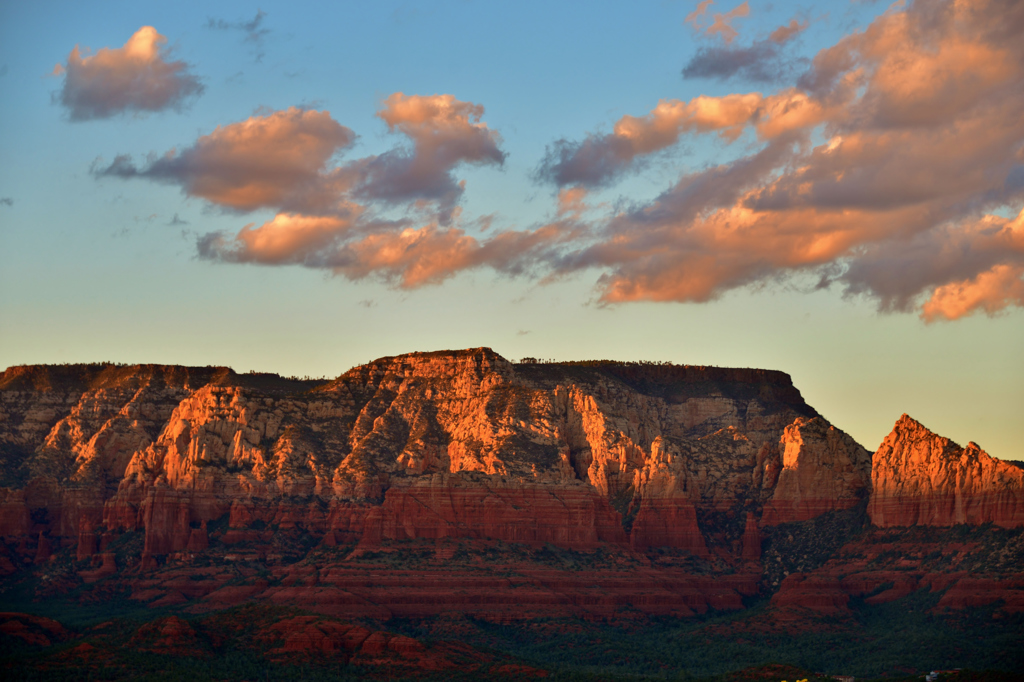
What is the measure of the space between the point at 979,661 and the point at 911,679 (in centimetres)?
1667

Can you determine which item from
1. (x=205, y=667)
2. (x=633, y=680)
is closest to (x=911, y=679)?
(x=633, y=680)

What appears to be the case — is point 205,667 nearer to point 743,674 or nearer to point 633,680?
point 633,680

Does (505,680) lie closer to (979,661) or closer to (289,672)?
(289,672)

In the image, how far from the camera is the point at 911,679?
185125mm

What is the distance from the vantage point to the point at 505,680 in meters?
194

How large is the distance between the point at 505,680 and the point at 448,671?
760 cm

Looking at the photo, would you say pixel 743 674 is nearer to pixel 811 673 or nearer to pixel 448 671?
pixel 811 673

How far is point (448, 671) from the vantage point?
19762 cm

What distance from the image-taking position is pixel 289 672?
196 metres

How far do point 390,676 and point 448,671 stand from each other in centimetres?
669

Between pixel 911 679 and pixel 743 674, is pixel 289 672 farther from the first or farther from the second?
pixel 911 679

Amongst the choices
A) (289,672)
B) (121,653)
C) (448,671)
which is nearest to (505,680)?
(448,671)

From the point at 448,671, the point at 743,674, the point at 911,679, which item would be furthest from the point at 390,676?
the point at 911,679

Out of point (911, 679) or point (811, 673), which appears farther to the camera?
point (811, 673)
